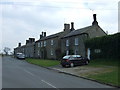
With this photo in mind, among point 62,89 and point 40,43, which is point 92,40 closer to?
point 62,89

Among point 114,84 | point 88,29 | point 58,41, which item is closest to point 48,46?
point 58,41

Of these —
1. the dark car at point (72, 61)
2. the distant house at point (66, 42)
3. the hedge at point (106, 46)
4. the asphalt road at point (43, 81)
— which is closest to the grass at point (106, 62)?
the hedge at point (106, 46)

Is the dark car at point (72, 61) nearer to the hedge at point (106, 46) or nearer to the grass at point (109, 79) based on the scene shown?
the hedge at point (106, 46)

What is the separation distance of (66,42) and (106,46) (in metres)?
21.0

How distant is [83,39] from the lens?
4959 centimetres

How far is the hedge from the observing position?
3565cm

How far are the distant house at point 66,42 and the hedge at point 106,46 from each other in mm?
5752

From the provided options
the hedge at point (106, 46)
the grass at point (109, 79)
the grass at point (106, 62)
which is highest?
the hedge at point (106, 46)

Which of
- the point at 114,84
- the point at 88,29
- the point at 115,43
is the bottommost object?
the point at 114,84

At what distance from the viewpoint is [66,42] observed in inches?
2307

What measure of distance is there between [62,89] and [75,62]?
881 inches

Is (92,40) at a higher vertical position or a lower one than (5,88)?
higher

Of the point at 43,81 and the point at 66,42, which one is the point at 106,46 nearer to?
the point at 66,42

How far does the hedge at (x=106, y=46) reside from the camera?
1404 inches
